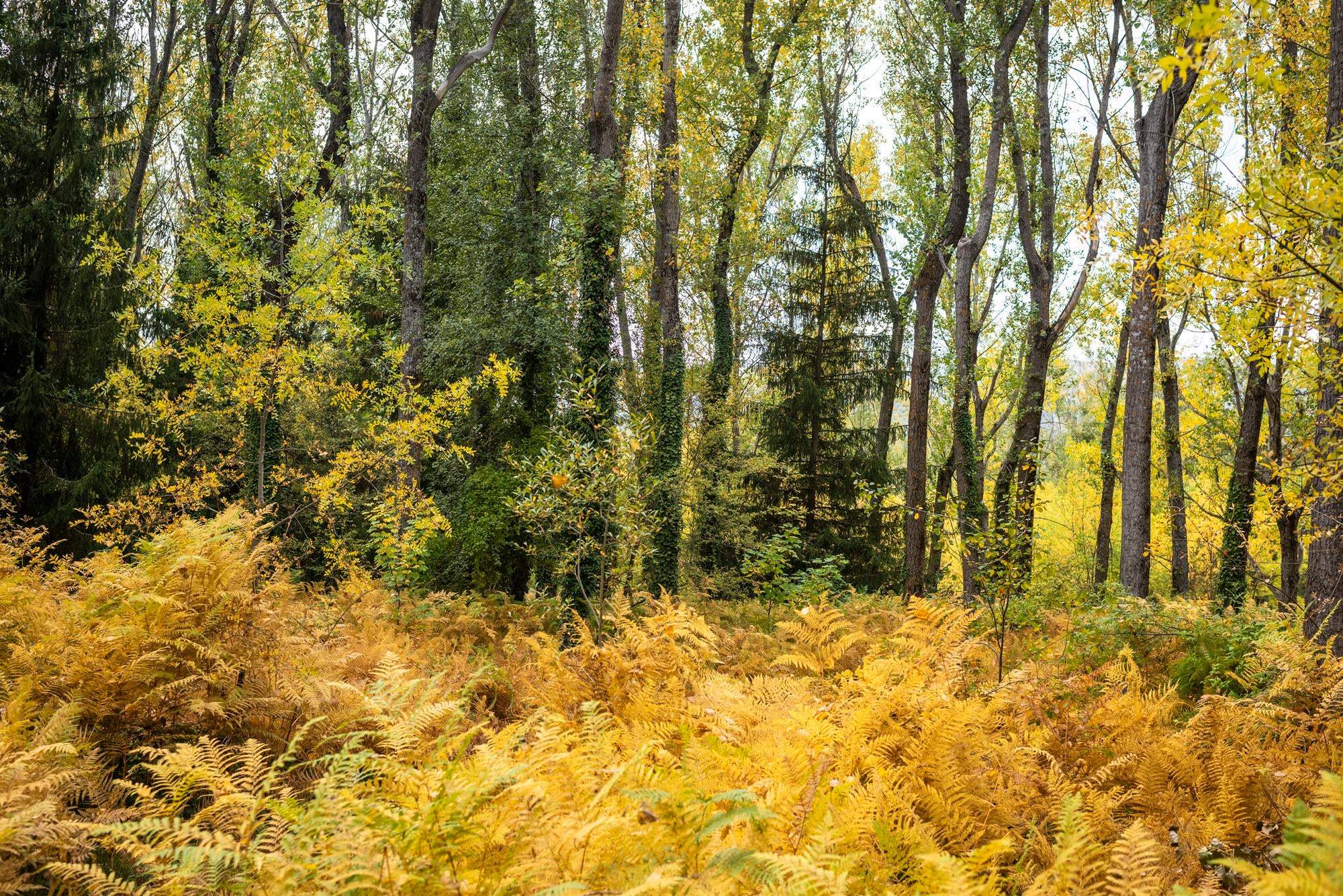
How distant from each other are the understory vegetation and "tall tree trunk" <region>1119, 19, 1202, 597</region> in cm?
541

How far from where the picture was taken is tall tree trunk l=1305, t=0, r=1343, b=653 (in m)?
4.99

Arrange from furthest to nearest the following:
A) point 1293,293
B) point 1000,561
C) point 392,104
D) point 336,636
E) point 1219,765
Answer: point 392,104 < point 1000,561 < point 336,636 < point 1293,293 < point 1219,765

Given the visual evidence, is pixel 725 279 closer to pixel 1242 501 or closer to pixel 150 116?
pixel 1242 501

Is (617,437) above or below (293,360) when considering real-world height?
below

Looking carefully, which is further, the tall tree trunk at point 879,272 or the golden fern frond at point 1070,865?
the tall tree trunk at point 879,272

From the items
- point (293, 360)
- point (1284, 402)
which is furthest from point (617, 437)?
point (1284, 402)

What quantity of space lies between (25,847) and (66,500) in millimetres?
10942

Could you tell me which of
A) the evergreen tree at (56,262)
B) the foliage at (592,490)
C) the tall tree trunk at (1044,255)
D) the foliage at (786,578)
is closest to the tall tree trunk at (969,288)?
the tall tree trunk at (1044,255)

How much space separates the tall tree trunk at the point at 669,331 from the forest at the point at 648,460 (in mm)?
100

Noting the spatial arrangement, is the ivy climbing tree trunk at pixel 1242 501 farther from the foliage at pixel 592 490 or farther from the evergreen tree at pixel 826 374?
the foliage at pixel 592 490

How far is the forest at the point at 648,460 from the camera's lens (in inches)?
94.9

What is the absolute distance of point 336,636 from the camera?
525cm

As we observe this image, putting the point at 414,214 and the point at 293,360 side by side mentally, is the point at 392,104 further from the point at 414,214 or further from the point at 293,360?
the point at 293,360

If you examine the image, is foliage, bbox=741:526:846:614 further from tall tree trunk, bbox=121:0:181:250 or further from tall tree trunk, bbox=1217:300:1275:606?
tall tree trunk, bbox=121:0:181:250
